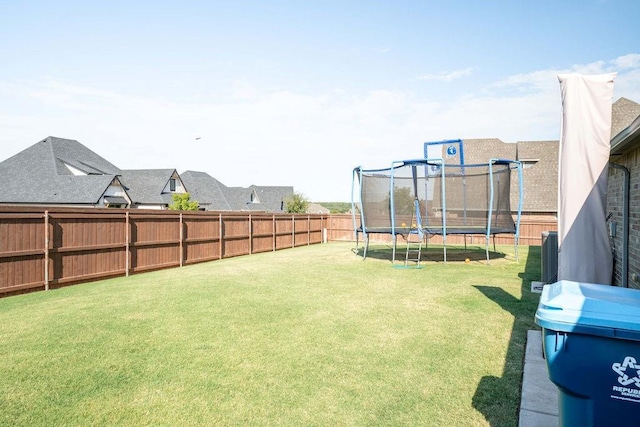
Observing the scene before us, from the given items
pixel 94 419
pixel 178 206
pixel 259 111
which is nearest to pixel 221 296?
pixel 94 419

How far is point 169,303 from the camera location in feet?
20.3

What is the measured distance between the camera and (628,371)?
1.61 meters

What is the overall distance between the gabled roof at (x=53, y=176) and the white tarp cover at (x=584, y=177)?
79.5ft

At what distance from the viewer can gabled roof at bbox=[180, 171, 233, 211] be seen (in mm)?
33094

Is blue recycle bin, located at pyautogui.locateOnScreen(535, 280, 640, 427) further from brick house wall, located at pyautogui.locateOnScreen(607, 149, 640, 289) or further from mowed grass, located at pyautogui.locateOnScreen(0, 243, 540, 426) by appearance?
brick house wall, located at pyautogui.locateOnScreen(607, 149, 640, 289)

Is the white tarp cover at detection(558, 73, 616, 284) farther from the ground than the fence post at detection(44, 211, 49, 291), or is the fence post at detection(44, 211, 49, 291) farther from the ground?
the white tarp cover at detection(558, 73, 616, 284)

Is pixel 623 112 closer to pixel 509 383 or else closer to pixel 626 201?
pixel 626 201

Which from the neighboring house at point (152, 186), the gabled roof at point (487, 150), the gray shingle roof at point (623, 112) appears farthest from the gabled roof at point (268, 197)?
the gray shingle roof at point (623, 112)

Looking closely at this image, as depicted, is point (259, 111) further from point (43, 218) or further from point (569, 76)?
point (569, 76)

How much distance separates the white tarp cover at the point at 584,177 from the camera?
366cm

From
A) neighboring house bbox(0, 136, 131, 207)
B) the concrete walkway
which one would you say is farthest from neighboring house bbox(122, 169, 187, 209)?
the concrete walkway

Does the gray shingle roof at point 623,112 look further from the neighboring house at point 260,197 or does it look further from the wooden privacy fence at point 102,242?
the neighboring house at point 260,197

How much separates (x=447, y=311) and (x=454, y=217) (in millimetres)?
9172

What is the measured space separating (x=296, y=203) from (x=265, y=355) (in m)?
34.7
